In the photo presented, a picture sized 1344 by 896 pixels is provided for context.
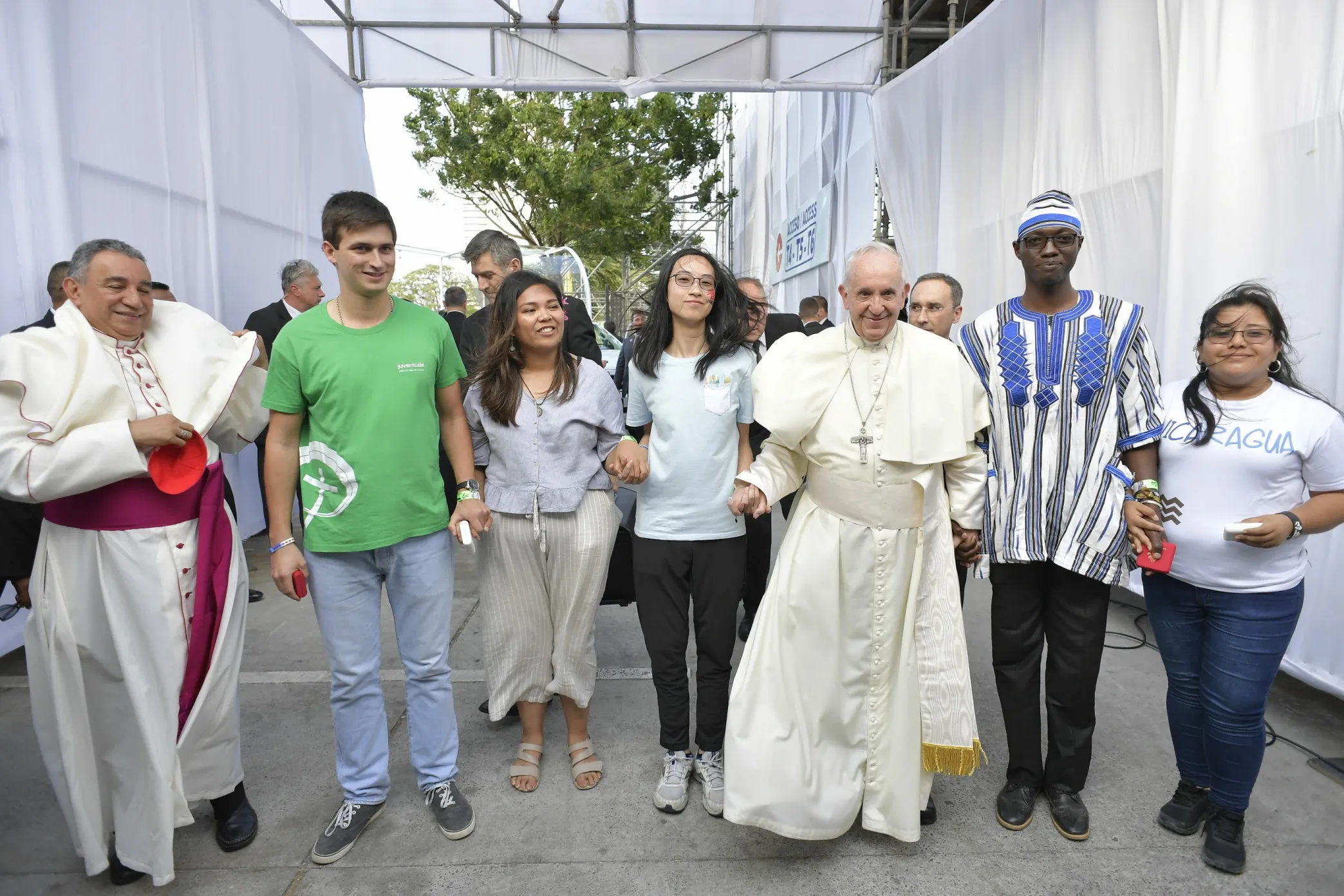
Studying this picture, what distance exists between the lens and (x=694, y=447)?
8.51 feet

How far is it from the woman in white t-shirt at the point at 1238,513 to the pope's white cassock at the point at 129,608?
9.15ft

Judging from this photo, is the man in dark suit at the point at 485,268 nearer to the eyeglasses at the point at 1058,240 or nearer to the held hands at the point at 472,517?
the held hands at the point at 472,517

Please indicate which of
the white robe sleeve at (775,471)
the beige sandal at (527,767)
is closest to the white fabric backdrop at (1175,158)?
the white robe sleeve at (775,471)

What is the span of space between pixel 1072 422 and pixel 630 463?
1.36m

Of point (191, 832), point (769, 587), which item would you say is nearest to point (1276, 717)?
point (769, 587)

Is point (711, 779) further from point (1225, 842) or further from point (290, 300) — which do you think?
point (290, 300)

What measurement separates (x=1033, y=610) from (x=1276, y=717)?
1.72 m

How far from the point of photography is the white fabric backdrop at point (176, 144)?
12.5 ft

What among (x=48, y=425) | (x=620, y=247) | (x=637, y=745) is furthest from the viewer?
(x=620, y=247)

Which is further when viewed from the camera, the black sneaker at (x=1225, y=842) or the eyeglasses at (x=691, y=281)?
the eyeglasses at (x=691, y=281)

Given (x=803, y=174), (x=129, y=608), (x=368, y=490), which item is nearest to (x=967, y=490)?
(x=368, y=490)

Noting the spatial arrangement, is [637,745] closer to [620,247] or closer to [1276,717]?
[1276,717]

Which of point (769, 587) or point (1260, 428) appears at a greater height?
point (1260, 428)

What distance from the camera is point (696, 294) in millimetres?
2580
